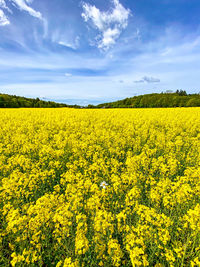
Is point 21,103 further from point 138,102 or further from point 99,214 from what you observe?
point 138,102

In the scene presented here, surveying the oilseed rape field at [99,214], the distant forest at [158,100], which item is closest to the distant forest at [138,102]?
the distant forest at [158,100]

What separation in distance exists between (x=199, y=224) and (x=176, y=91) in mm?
121021

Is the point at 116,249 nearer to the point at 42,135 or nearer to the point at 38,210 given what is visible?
the point at 38,210

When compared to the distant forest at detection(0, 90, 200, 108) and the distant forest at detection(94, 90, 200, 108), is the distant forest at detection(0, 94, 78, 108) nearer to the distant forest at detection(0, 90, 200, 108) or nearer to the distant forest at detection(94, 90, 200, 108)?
the distant forest at detection(0, 90, 200, 108)

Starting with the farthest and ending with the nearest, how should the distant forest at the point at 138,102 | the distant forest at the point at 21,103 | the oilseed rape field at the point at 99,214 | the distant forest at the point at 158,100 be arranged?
the distant forest at the point at 158,100 → the distant forest at the point at 138,102 → the distant forest at the point at 21,103 → the oilseed rape field at the point at 99,214

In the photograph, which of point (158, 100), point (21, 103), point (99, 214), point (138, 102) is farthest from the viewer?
point (138, 102)

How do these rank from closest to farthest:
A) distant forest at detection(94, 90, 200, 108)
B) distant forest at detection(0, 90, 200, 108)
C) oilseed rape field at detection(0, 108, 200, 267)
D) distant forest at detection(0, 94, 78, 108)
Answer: oilseed rape field at detection(0, 108, 200, 267) → distant forest at detection(0, 94, 78, 108) → distant forest at detection(0, 90, 200, 108) → distant forest at detection(94, 90, 200, 108)

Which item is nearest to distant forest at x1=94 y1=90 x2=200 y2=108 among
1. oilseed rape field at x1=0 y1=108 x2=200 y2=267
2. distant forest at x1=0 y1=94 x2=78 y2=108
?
distant forest at x1=0 y1=94 x2=78 y2=108

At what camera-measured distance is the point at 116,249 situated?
2.62m

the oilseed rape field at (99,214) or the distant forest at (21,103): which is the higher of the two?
the distant forest at (21,103)

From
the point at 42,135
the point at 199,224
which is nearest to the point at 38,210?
the point at 199,224

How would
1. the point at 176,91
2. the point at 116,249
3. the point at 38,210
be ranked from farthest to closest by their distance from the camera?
the point at 176,91 → the point at 38,210 → the point at 116,249

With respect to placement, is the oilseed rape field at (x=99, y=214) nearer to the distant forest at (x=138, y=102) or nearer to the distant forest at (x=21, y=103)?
the distant forest at (x=21, y=103)

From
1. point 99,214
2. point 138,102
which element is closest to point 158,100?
point 138,102
